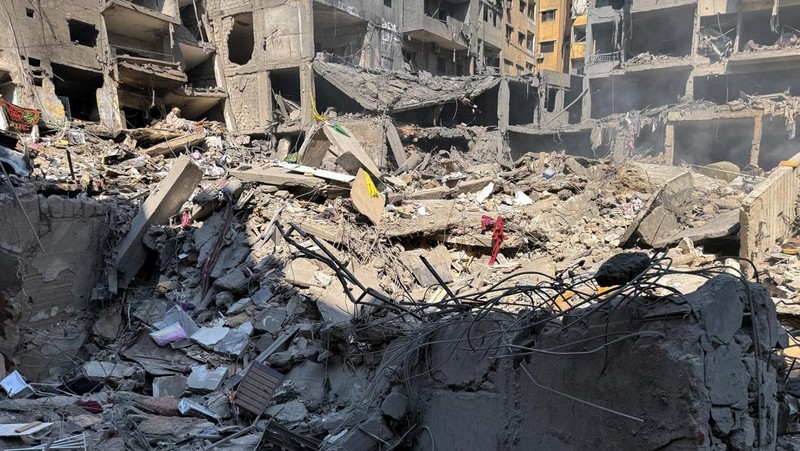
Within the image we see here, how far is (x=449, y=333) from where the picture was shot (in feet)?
10.8

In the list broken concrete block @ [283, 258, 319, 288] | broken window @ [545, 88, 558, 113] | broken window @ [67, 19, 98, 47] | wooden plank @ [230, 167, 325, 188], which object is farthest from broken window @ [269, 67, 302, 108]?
broken concrete block @ [283, 258, 319, 288]

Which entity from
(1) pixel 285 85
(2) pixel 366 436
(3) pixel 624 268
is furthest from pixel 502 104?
(3) pixel 624 268

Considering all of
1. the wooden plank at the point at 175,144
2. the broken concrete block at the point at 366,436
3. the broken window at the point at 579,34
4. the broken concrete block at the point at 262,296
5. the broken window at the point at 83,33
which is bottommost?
the broken concrete block at the point at 262,296

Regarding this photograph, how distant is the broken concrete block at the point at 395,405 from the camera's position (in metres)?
3.42

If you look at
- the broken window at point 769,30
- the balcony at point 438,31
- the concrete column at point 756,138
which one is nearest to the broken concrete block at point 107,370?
the balcony at point 438,31

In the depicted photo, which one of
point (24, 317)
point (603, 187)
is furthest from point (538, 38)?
point (24, 317)

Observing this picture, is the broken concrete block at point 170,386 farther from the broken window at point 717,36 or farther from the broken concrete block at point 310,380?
the broken window at point 717,36

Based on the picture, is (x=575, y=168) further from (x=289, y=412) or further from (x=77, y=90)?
(x=77, y=90)

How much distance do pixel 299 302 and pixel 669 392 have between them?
6127 millimetres

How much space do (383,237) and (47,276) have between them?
18.0ft

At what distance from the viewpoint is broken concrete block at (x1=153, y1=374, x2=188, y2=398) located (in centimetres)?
565

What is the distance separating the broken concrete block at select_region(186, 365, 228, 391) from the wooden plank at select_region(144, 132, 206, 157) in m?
13.6

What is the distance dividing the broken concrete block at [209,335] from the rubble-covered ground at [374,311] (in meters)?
0.03

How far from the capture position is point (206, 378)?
573cm
